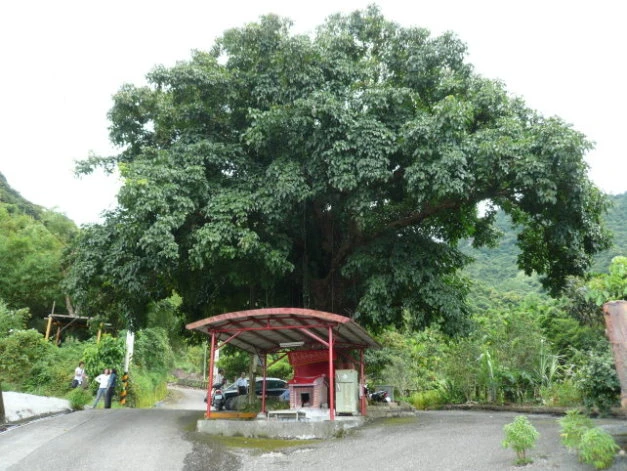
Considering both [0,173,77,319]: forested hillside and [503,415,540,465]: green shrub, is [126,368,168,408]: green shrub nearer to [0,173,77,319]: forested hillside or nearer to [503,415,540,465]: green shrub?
[0,173,77,319]: forested hillside

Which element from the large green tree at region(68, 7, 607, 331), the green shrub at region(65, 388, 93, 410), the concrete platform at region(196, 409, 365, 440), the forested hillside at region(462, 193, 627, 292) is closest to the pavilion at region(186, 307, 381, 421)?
the concrete platform at region(196, 409, 365, 440)

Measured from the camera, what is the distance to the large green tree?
11750 millimetres

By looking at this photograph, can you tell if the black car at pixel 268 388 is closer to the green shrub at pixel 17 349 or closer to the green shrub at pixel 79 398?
the green shrub at pixel 79 398

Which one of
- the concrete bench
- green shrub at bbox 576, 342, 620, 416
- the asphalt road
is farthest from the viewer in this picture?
the concrete bench

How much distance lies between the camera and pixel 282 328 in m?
11.6

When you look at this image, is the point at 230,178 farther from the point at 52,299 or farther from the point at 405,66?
the point at 52,299

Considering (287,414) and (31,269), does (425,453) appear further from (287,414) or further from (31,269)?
(31,269)

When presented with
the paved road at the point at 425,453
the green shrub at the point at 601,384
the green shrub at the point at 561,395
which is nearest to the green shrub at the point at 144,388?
the paved road at the point at 425,453

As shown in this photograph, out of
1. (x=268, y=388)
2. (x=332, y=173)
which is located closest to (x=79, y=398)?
(x=268, y=388)

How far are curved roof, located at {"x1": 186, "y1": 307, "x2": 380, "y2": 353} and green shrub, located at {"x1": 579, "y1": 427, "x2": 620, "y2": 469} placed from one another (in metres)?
5.24

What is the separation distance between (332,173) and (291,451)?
614 cm

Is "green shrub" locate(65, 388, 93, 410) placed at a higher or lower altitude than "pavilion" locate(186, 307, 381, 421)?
lower

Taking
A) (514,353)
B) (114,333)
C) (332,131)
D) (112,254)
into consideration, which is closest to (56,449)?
(112,254)

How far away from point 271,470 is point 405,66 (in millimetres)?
10601
